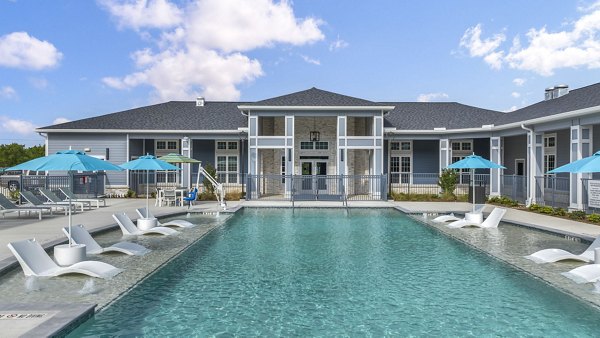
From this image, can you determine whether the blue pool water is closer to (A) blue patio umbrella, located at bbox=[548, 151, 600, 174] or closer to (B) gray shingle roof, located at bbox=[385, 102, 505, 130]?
(A) blue patio umbrella, located at bbox=[548, 151, 600, 174]

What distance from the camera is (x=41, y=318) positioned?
5520 mm

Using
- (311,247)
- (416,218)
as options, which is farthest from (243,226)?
(416,218)

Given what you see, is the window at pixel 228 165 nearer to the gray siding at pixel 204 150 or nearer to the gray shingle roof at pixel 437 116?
the gray siding at pixel 204 150

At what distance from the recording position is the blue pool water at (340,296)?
586 centimetres

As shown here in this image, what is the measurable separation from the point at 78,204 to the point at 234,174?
11.4m

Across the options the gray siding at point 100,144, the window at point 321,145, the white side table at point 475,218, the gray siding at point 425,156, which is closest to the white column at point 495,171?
the gray siding at point 425,156

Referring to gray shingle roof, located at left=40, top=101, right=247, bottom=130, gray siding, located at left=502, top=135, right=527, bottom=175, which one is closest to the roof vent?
gray siding, located at left=502, top=135, right=527, bottom=175

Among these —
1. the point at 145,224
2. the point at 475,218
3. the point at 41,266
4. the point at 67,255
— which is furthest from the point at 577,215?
the point at 41,266

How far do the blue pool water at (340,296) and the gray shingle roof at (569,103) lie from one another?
42.4 ft

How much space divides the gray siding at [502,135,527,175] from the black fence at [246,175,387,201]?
9.68 metres

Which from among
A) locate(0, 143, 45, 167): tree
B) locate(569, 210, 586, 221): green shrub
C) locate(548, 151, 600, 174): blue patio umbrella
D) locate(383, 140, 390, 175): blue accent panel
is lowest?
locate(569, 210, 586, 221): green shrub

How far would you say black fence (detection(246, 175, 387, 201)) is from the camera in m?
24.1

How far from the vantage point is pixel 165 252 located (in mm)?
10367

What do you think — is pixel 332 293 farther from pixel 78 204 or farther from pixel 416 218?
pixel 78 204
